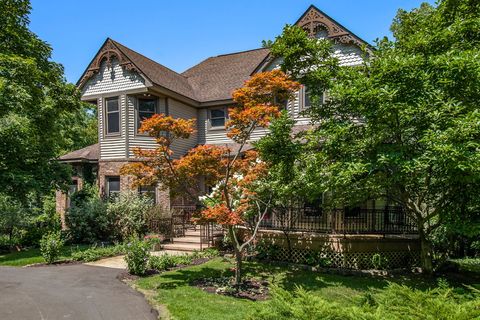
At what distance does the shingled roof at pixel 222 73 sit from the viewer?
61.2 ft

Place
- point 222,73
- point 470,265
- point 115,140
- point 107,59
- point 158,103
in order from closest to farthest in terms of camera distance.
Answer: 1. point 470,265
2. point 115,140
3. point 158,103
4. point 107,59
5. point 222,73

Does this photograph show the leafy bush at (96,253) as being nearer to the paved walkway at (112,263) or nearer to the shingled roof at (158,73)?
the paved walkway at (112,263)

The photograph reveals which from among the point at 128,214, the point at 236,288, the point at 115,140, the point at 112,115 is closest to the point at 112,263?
the point at 128,214

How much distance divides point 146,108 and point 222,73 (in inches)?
233

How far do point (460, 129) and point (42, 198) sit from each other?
21.0 metres

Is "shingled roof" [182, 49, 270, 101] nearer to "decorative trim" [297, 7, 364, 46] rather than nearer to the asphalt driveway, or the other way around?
"decorative trim" [297, 7, 364, 46]

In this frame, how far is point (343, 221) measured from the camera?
36.5 ft

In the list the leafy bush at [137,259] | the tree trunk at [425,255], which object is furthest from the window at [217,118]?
the tree trunk at [425,255]

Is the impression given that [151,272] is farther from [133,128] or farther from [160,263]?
[133,128]

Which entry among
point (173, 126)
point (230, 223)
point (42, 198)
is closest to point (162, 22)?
point (173, 126)

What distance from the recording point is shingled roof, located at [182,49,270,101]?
18.7 meters

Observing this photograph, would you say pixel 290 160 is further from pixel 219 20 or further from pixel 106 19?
pixel 106 19

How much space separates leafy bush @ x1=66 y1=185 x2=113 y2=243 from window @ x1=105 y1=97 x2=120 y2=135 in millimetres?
3686

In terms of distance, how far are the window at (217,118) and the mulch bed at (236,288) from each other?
34.6 feet
